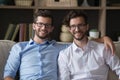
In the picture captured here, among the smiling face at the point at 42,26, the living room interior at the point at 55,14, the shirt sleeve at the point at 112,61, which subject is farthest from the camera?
the living room interior at the point at 55,14

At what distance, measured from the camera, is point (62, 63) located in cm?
200

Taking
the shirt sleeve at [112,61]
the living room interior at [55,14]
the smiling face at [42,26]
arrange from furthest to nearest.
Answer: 1. the living room interior at [55,14]
2. the smiling face at [42,26]
3. the shirt sleeve at [112,61]

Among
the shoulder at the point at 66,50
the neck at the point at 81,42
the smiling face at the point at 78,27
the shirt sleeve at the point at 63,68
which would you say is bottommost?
the shirt sleeve at the point at 63,68

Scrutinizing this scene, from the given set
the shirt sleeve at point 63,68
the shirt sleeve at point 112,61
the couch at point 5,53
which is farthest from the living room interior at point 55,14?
the shirt sleeve at point 63,68

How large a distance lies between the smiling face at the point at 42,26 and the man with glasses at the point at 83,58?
171mm

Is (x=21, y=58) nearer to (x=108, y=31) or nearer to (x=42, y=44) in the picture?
(x=42, y=44)

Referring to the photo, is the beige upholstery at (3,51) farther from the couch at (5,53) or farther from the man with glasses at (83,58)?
the man with glasses at (83,58)

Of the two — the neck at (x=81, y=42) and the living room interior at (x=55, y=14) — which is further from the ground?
the living room interior at (x=55, y=14)

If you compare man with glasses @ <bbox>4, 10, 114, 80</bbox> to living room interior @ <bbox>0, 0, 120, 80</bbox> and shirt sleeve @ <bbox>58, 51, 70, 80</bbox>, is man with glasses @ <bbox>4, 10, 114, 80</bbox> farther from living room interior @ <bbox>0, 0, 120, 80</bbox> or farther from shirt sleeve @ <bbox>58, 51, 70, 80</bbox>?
living room interior @ <bbox>0, 0, 120, 80</bbox>

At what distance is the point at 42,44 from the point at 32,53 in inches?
4.3

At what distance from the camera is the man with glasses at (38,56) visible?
2.02 metres

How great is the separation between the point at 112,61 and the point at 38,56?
1.92ft

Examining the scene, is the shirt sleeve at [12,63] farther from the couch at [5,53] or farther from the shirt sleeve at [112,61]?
the shirt sleeve at [112,61]

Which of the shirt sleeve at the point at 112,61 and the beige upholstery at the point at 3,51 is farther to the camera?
the beige upholstery at the point at 3,51
